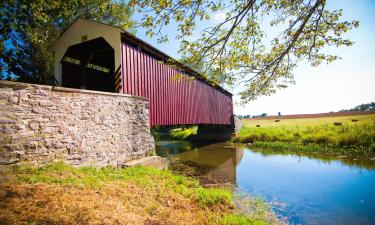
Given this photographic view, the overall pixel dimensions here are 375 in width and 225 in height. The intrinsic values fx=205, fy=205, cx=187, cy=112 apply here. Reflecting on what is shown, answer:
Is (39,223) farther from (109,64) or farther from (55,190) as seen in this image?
(109,64)

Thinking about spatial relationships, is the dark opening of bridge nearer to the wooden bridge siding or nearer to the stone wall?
the wooden bridge siding

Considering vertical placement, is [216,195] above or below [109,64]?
below

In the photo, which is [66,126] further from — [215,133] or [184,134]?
[184,134]

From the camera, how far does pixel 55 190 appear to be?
3.57 m

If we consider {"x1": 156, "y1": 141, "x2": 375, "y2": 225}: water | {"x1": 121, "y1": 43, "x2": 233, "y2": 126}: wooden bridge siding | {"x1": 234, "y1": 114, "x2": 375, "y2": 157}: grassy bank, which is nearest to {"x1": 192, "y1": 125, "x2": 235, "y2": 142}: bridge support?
{"x1": 234, "y1": 114, "x2": 375, "y2": 157}: grassy bank

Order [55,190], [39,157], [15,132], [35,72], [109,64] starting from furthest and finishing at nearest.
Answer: [109,64] < [35,72] < [39,157] < [15,132] < [55,190]

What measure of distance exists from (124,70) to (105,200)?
5080 mm

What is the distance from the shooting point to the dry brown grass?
2.82 m

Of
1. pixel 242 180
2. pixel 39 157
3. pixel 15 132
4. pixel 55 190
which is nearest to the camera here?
pixel 55 190

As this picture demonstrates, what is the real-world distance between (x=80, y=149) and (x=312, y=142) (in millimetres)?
15194

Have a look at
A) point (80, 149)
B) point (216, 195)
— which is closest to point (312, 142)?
point (216, 195)

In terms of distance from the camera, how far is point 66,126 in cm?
516

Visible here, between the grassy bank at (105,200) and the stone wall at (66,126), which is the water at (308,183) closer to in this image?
the grassy bank at (105,200)

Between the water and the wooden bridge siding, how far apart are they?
119 inches
